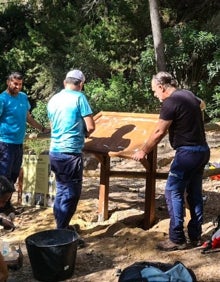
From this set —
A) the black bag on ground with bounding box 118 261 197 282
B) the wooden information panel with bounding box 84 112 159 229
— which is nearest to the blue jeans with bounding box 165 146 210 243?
the wooden information panel with bounding box 84 112 159 229

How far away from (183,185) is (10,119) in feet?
8.12

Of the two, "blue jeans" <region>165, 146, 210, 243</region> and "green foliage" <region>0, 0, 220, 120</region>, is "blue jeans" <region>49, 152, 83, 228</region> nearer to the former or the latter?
"blue jeans" <region>165, 146, 210, 243</region>

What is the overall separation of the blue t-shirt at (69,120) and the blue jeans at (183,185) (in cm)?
102

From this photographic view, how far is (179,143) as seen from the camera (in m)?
5.04

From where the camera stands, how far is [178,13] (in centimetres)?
1661

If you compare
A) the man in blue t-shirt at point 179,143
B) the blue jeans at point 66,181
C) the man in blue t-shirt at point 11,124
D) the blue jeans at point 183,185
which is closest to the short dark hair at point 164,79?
the man in blue t-shirt at point 179,143

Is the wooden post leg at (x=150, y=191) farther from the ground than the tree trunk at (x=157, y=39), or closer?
closer

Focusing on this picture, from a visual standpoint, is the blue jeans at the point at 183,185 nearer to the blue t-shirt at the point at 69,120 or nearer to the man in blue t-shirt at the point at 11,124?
the blue t-shirt at the point at 69,120

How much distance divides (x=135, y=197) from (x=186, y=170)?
2.68 metres

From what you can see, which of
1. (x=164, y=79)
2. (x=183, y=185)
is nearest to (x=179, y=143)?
(x=183, y=185)

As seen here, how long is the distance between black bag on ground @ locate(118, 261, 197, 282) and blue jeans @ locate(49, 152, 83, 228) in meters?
1.46

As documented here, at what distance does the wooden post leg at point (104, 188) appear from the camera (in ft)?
21.0

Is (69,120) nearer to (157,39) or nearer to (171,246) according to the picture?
(171,246)

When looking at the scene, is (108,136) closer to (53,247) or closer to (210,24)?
(53,247)
